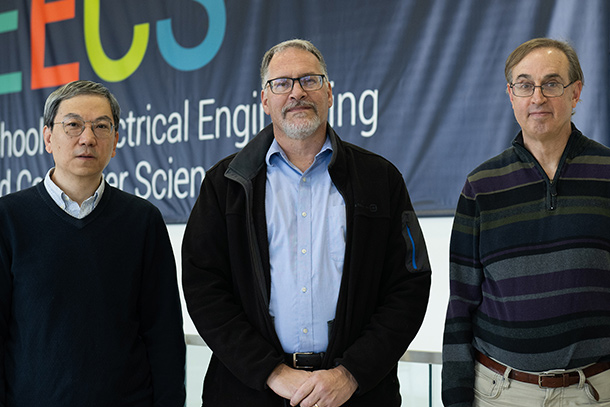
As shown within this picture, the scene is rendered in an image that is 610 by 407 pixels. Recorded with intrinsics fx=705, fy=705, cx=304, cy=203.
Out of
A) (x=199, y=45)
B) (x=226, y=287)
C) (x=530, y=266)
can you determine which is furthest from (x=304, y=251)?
(x=199, y=45)

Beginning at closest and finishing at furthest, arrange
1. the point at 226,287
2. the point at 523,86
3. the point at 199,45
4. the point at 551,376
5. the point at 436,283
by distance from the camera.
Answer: the point at 551,376
the point at 523,86
the point at 226,287
the point at 436,283
the point at 199,45

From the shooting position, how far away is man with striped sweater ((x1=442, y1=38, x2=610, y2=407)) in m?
1.70

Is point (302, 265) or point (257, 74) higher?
point (257, 74)

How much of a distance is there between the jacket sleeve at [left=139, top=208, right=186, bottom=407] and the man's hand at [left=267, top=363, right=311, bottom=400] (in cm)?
32

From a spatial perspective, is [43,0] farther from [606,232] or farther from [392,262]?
[606,232]

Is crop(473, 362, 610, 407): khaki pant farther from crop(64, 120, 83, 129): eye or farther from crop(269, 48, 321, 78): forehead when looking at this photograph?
crop(64, 120, 83, 129): eye

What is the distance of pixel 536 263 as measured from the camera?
1.75 meters

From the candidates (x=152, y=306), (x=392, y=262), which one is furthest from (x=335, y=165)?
(x=152, y=306)

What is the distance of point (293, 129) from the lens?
6.46ft

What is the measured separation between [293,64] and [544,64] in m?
0.68

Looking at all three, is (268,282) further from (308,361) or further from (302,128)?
(302,128)

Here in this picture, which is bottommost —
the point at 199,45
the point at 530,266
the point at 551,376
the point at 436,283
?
the point at 436,283

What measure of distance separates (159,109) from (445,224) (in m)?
1.88

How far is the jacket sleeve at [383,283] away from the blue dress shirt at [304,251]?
6cm
